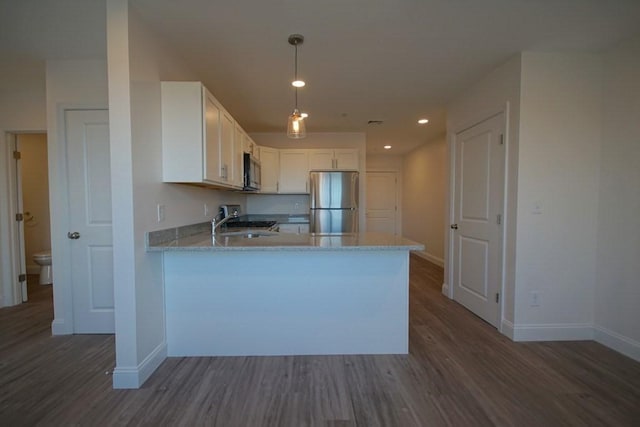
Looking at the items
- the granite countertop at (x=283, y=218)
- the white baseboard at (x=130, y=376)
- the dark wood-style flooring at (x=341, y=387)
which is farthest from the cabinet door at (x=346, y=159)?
the white baseboard at (x=130, y=376)

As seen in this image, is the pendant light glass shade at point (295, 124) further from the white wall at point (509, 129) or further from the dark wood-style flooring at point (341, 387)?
the white wall at point (509, 129)

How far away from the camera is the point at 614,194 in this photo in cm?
233

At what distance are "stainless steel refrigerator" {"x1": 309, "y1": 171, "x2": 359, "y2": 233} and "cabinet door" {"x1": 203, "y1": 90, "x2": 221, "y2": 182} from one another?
2.22 m

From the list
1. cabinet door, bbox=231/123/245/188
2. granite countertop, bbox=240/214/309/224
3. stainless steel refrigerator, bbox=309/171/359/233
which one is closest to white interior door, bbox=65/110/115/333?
cabinet door, bbox=231/123/245/188

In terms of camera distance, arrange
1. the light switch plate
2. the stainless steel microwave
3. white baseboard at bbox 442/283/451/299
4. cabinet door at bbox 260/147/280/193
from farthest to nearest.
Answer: cabinet door at bbox 260/147/280/193
white baseboard at bbox 442/283/451/299
the stainless steel microwave
the light switch plate

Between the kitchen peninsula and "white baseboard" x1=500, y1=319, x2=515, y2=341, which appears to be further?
"white baseboard" x1=500, y1=319, x2=515, y2=341

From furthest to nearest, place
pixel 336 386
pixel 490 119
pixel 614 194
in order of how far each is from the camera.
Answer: pixel 490 119
pixel 614 194
pixel 336 386

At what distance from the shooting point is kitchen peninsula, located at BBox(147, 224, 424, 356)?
2.16m

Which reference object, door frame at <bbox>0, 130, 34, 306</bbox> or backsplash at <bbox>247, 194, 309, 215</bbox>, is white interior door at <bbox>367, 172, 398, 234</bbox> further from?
door frame at <bbox>0, 130, 34, 306</bbox>

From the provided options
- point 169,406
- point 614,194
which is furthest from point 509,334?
point 169,406

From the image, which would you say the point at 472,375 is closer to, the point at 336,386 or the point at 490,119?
the point at 336,386

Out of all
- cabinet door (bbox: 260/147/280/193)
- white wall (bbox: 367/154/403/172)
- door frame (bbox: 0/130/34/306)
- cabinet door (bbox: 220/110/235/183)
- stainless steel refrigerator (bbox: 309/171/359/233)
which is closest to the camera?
cabinet door (bbox: 220/110/235/183)

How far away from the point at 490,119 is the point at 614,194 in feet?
3.83

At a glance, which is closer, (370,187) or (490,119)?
(490,119)
